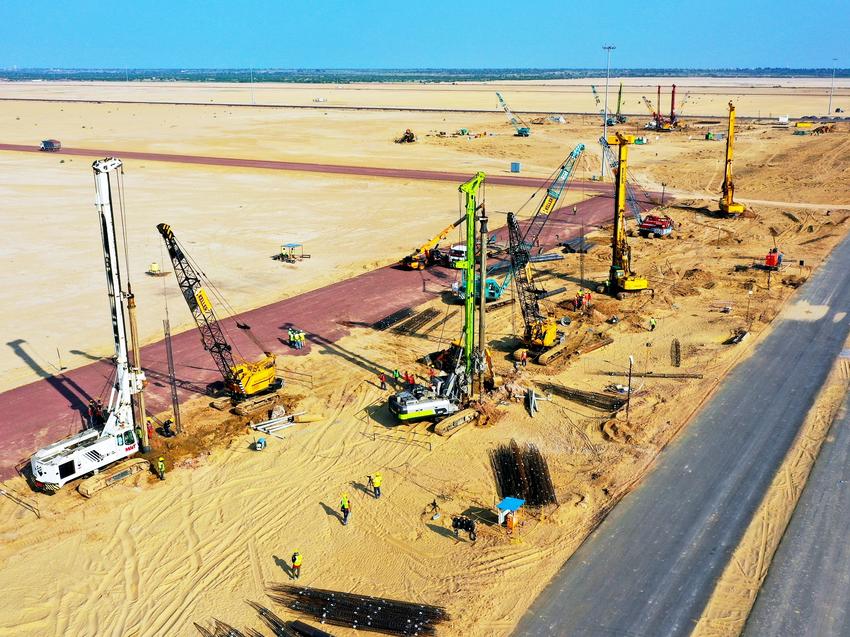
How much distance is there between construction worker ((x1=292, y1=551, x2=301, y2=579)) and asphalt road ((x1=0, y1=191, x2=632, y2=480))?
54.8 ft

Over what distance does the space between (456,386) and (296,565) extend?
1599cm

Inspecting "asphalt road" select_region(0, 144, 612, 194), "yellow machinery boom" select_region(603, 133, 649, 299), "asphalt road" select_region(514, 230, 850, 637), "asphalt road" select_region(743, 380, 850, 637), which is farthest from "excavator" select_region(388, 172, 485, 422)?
"asphalt road" select_region(0, 144, 612, 194)

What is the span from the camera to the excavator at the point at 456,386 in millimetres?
40406

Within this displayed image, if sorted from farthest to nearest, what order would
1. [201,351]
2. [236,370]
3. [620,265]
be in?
[620,265]
[201,351]
[236,370]

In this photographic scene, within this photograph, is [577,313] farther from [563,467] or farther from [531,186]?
[531,186]

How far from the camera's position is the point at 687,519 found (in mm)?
32125

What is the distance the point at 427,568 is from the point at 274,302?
35806mm

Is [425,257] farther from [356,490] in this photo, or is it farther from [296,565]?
[296,565]

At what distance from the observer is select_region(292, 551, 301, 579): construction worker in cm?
2922

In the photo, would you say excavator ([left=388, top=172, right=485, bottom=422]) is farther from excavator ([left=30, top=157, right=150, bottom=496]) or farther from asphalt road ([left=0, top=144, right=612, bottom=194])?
asphalt road ([left=0, top=144, right=612, bottom=194])

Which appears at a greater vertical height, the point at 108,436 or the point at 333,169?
the point at 333,169

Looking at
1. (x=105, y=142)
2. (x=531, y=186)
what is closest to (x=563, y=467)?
(x=531, y=186)

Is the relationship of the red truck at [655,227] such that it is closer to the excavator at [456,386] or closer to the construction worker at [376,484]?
the excavator at [456,386]

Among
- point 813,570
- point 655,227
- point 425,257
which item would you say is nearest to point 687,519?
point 813,570
